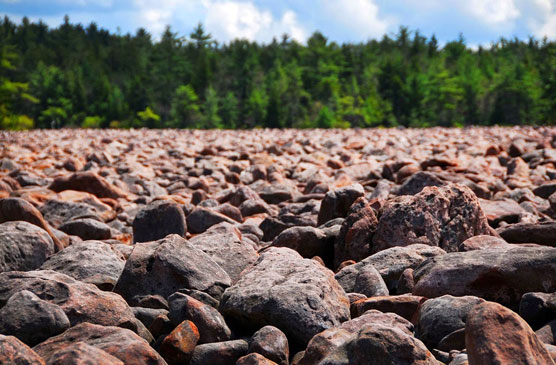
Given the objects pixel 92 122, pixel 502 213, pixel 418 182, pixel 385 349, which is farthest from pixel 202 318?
pixel 92 122

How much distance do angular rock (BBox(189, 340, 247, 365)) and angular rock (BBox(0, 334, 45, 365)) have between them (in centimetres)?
58

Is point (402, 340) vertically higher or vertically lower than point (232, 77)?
lower

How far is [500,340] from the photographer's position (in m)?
1.77

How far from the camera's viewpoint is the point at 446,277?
2.72 m

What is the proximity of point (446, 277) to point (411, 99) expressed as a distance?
53658mm

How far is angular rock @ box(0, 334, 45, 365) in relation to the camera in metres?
1.85

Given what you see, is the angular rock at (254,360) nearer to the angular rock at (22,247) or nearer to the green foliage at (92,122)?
the angular rock at (22,247)

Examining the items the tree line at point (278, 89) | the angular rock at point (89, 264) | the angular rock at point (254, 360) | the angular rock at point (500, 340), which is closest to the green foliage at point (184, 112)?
the tree line at point (278, 89)

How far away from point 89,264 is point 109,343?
3.81 feet

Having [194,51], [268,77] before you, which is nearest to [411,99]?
[268,77]

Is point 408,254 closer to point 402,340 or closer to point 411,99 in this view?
point 402,340

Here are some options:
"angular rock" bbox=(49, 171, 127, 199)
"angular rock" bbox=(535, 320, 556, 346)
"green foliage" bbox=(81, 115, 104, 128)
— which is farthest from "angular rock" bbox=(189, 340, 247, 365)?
"green foliage" bbox=(81, 115, 104, 128)

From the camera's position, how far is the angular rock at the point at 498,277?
2668 millimetres

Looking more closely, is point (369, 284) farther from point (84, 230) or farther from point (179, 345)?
point (84, 230)
